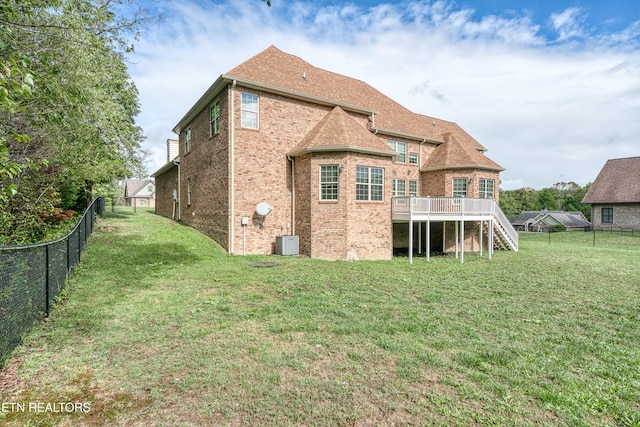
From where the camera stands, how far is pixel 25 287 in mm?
A: 4891

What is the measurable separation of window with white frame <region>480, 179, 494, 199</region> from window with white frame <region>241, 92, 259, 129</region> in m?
13.8

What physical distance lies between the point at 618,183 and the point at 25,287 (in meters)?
44.2

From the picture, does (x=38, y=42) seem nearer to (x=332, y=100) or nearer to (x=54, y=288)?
(x=54, y=288)

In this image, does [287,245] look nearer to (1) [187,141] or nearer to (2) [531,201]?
(1) [187,141]

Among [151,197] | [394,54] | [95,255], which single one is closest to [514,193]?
[394,54]

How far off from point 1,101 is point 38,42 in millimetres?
4034

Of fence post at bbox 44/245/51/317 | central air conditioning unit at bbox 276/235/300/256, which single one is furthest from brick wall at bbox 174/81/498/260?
fence post at bbox 44/245/51/317

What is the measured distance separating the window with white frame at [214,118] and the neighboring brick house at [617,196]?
3734 cm

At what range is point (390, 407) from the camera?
10.8 ft

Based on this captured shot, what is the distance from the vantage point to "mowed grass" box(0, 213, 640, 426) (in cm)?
324

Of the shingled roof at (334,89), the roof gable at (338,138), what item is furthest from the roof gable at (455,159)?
the roof gable at (338,138)

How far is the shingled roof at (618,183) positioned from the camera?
99.0 ft

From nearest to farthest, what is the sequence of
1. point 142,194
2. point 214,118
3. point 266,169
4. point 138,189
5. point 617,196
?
point 266,169
point 214,118
point 617,196
point 142,194
point 138,189

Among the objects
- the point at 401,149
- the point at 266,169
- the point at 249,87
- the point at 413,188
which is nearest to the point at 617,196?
the point at 413,188
